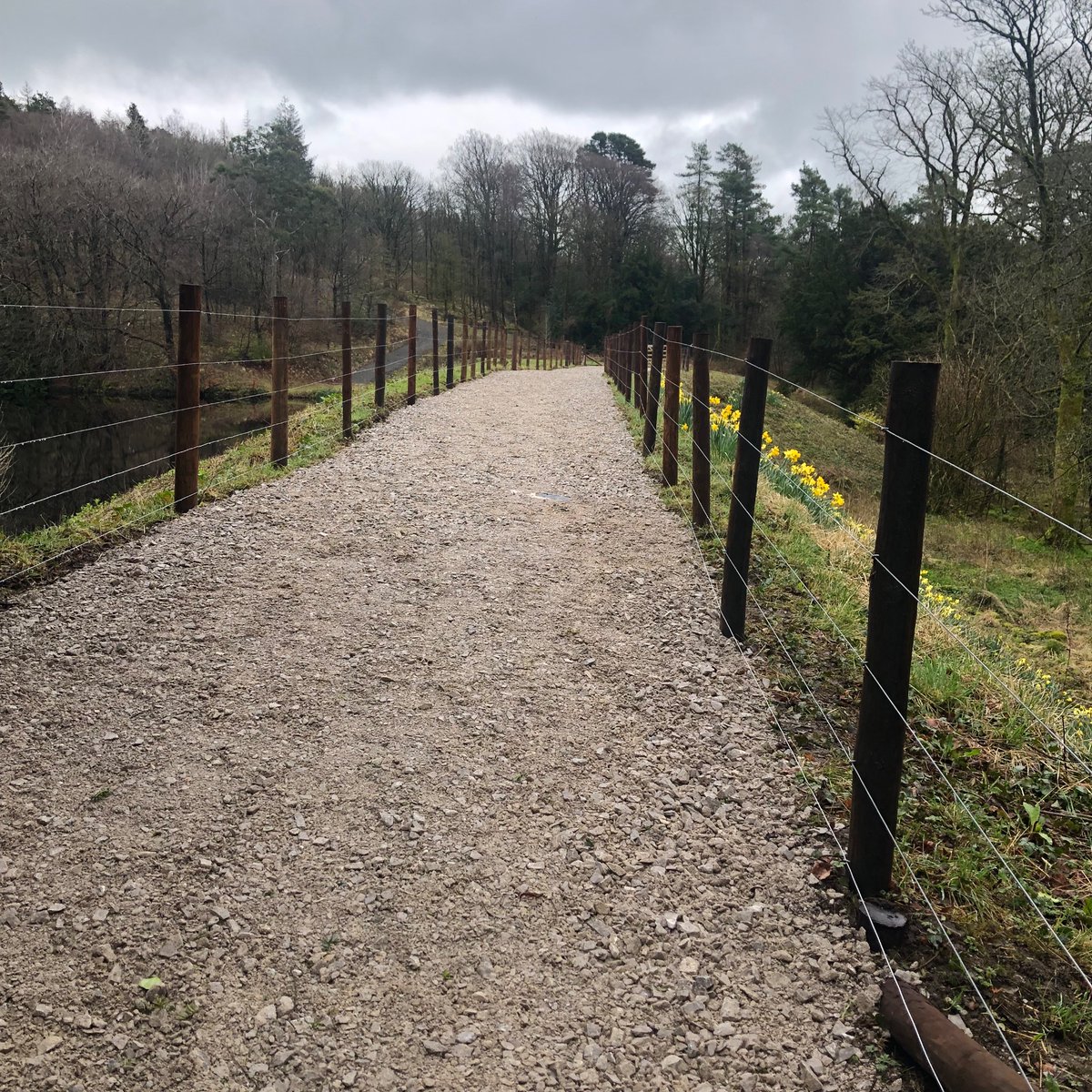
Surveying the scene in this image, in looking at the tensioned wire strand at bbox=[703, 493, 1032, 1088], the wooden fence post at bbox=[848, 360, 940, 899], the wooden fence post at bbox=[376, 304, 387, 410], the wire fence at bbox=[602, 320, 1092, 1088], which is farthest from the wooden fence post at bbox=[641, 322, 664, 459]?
the wooden fence post at bbox=[848, 360, 940, 899]

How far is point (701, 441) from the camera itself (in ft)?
23.5

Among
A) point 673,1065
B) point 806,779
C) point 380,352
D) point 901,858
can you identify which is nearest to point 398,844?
point 673,1065

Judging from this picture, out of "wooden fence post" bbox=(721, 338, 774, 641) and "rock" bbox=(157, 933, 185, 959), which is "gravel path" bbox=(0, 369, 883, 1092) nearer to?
"rock" bbox=(157, 933, 185, 959)

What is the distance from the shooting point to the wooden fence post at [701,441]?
280 inches

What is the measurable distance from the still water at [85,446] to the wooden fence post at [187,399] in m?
4.33

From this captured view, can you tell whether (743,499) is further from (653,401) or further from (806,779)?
(653,401)

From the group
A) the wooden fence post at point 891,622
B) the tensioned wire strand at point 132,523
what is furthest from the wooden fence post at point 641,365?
the wooden fence post at point 891,622

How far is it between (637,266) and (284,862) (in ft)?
192

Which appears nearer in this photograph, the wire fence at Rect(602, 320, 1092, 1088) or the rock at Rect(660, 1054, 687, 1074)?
the rock at Rect(660, 1054, 687, 1074)

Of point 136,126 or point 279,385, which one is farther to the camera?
point 136,126

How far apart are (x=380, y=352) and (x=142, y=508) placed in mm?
6461

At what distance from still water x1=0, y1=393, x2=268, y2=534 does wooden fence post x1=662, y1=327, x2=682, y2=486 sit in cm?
630

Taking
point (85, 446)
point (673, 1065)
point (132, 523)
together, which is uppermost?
point (132, 523)

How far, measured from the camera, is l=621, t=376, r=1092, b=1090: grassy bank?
8.32 ft
